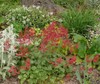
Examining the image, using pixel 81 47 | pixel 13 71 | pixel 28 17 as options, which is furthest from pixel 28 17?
pixel 13 71

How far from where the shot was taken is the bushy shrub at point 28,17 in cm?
760

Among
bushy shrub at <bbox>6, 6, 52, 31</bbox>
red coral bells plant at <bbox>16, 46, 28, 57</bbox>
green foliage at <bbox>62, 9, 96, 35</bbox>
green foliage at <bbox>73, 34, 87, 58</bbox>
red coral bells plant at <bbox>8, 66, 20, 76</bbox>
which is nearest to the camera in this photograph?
red coral bells plant at <bbox>8, 66, 20, 76</bbox>

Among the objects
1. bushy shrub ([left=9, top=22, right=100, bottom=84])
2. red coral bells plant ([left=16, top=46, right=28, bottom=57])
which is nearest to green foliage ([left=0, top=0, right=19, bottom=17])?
bushy shrub ([left=9, top=22, right=100, bottom=84])

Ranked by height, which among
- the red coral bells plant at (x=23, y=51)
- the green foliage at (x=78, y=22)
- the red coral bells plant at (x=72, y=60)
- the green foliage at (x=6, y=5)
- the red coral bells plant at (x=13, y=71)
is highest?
the green foliage at (x=6, y=5)

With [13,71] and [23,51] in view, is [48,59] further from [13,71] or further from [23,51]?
[13,71]

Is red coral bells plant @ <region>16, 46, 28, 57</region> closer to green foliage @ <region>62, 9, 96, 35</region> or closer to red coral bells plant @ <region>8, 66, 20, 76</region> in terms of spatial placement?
red coral bells plant @ <region>8, 66, 20, 76</region>

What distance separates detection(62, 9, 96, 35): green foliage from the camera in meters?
7.42

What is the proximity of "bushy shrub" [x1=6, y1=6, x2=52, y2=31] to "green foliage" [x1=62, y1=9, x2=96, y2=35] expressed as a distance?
1.77 feet

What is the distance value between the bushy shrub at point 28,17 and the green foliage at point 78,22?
21.2 inches

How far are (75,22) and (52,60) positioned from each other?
6.68 ft

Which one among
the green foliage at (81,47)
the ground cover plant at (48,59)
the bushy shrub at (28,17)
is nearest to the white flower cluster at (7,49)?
the ground cover plant at (48,59)

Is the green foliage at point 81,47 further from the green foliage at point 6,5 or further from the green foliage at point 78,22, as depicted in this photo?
the green foliage at point 6,5

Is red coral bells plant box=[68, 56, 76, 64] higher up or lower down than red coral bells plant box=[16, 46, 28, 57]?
lower down

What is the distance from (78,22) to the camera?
7.42 metres
